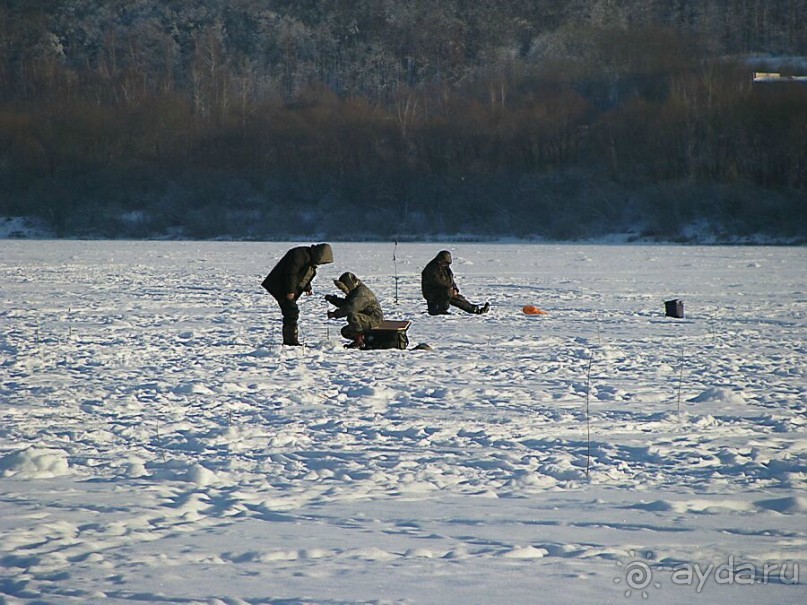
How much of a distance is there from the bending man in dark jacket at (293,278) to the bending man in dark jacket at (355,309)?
0.34 m

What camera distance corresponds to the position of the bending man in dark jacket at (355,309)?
12094mm

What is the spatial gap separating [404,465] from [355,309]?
538 centimetres

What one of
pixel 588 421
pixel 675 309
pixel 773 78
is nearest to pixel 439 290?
pixel 675 309

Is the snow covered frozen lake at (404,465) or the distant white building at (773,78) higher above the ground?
the distant white building at (773,78)

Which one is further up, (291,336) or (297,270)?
(297,270)

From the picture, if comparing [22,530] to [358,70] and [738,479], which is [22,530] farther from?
[358,70]

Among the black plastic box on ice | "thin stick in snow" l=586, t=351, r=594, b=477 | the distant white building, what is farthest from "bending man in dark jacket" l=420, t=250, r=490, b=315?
the distant white building

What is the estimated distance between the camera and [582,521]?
5.77m

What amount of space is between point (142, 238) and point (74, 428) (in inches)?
2461

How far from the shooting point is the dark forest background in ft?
228

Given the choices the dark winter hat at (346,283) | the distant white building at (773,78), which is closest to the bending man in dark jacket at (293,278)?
the dark winter hat at (346,283)

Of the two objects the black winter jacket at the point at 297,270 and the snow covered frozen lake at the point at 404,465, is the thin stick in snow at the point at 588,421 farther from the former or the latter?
the black winter jacket at the point at 297,270

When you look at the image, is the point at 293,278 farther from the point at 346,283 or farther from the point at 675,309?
the point at 675,309

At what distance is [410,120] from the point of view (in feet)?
261
